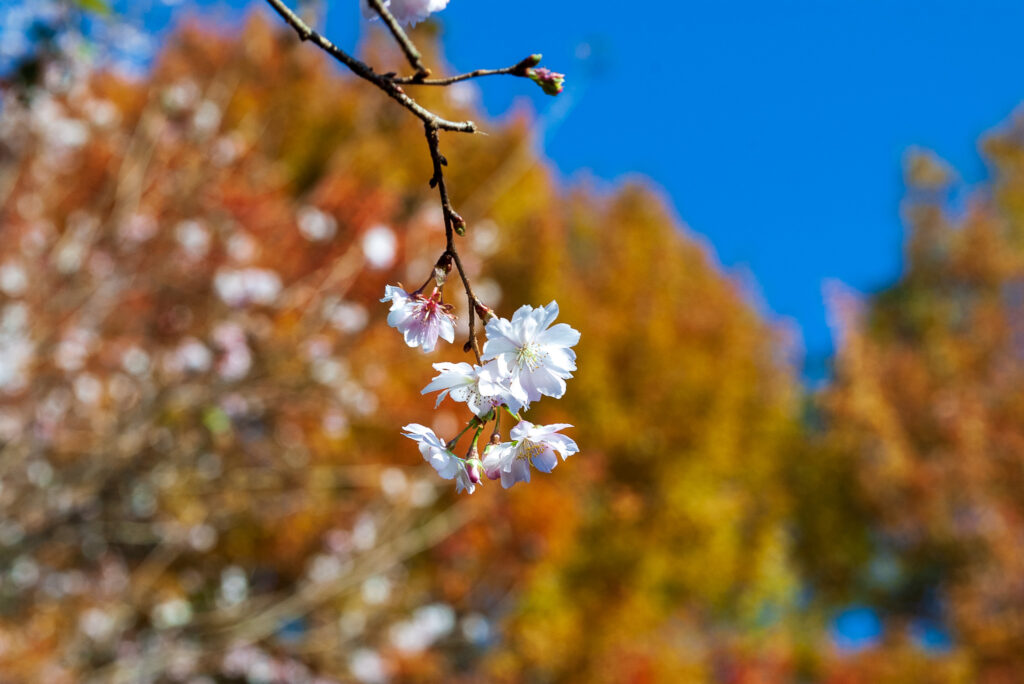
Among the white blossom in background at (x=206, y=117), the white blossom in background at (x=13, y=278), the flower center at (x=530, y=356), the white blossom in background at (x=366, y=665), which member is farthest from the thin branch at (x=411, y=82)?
the white blossom in background at (x=366, y=665)

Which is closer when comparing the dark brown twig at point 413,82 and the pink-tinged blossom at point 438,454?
the dark brown twig at point 413,82

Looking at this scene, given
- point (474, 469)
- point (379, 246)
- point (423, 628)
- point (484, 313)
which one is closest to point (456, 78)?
point (484, 313)

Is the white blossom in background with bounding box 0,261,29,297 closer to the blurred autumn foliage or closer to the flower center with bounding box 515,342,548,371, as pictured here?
the blurred autumn foliage

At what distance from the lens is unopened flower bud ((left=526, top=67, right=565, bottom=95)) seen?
74 cm

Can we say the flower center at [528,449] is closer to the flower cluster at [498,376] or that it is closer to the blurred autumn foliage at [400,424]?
the flower cluster at [498,376]

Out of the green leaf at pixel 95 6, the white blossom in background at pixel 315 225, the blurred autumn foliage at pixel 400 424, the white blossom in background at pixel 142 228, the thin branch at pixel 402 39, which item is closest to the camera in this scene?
the thin branch at pixel 402 39

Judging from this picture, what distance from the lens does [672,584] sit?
399 inches

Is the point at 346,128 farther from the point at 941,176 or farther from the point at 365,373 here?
the point at 941,176

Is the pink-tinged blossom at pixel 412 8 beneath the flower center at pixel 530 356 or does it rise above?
above

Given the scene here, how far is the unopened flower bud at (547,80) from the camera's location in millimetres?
741

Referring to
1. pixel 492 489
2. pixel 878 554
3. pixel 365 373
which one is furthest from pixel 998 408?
pixel 365 373

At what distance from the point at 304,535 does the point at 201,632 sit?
2.25m

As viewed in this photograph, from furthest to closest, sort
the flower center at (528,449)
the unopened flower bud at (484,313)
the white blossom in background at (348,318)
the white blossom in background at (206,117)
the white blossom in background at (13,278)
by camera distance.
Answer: the white blossom in background at (206,117), the white blossom in background at (348,318), the white blossom in background at (13,278), the flower center at (528,449), the unopened flower bud at (484,313)

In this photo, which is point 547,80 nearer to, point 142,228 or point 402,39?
point 402,39
